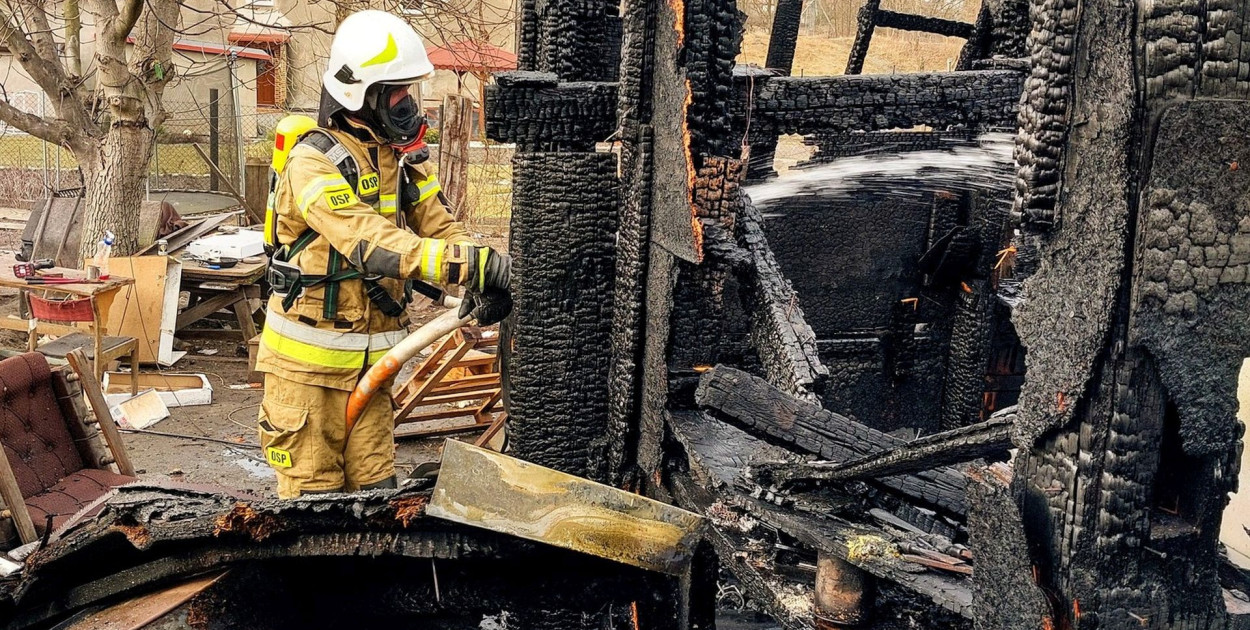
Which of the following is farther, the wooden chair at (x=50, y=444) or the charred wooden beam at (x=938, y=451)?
the wooden chair at (x=50, y=444)

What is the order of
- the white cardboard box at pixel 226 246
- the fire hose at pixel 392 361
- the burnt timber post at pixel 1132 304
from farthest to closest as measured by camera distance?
the white cardboard box at pixel 226 246, the fire hose at pixel 392 361, the burnt timber post at pixel 1132 304

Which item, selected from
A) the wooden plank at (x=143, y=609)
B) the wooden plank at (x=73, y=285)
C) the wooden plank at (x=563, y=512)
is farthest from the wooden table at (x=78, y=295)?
the wooden plank at (x=563, y=512)

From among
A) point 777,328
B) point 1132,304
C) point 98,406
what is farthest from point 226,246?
point 1132,304

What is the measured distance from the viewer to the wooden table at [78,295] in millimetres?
7898

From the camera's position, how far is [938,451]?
2.66m

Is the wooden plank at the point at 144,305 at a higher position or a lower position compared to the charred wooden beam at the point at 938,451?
lower

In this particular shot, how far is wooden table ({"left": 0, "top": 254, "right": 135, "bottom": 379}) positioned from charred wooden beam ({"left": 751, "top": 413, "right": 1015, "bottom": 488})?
6378 mm

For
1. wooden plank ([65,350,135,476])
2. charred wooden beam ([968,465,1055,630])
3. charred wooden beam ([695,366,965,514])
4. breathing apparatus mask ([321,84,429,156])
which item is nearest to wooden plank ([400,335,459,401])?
wooden plank ([65,350,135,476])

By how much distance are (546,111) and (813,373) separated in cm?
165

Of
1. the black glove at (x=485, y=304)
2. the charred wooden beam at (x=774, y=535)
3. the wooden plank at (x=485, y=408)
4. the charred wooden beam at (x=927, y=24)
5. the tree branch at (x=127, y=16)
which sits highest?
the charred wooden beam at (x=927, y=24)

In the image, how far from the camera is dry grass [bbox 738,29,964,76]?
1923cm

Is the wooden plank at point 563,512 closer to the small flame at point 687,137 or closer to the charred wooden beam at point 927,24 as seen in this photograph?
the small flame at point 687,137

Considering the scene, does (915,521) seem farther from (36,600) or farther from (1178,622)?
(36,600)

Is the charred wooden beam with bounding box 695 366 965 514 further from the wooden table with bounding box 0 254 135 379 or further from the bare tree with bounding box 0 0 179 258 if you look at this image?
the bare tree with bounding box 0 0 179 258
